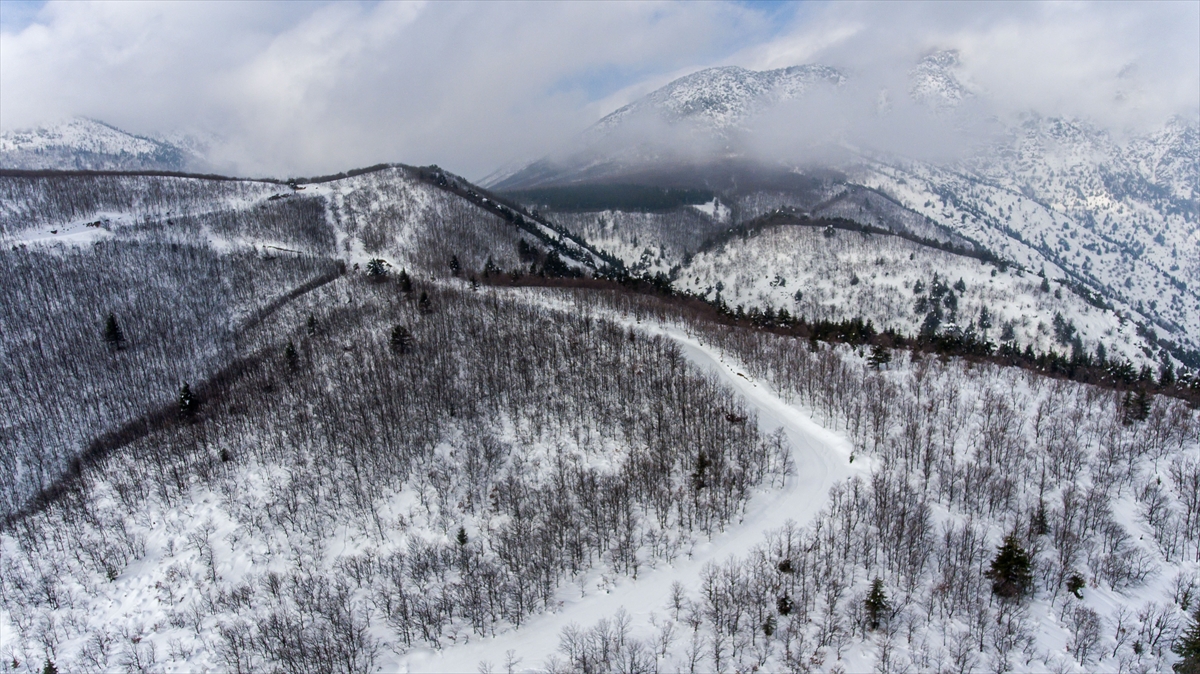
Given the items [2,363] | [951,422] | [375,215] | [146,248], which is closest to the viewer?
[951,422]

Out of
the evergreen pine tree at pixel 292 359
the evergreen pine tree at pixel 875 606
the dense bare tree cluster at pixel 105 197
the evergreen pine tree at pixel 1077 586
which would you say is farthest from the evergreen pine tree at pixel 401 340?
the dense bare tree cluster at pixel 105 197

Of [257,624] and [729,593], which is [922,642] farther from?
[257,624]

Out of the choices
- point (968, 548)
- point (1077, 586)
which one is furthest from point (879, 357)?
point (1077, 586)

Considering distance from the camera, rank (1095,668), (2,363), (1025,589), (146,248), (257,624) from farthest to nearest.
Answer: (146,248)
(2,363)
(1025,589)
(257,624)
(1095,668)

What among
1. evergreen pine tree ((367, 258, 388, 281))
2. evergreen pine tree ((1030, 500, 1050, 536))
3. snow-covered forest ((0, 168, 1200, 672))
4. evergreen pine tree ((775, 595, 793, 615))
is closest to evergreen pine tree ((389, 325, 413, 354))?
snow-covered forest ((0, 168, 1200, 672))

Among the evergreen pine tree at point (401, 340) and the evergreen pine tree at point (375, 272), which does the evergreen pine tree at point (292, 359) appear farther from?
the evergreen pine tree at point (375, 272)

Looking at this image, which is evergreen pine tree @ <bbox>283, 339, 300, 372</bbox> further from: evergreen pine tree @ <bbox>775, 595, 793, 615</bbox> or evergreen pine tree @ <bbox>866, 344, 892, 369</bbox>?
evergreen pine tree @ <bbox>866, 344, 892, 369</bbox>

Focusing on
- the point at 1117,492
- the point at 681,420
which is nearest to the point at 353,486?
the point at 681,420
